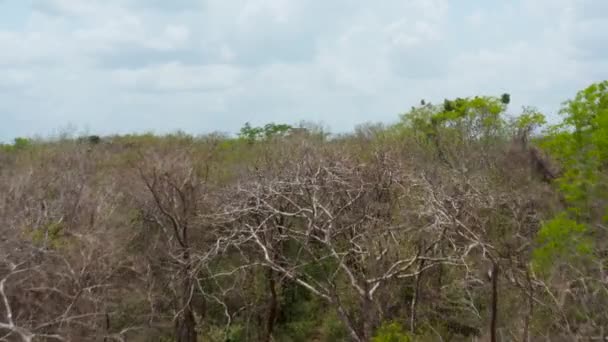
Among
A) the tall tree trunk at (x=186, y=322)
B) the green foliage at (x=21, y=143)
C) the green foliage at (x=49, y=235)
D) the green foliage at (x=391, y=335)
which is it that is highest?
the green foliage at (x=21, y=143)

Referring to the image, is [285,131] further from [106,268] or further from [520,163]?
[106,268]

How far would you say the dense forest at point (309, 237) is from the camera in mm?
15789

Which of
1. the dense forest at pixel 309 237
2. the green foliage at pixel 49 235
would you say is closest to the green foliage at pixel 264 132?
the dense forest at pixel 309 237

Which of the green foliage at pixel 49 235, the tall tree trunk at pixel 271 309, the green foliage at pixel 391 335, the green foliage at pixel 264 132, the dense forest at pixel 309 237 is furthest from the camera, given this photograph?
the green foliage at pixel 264 132

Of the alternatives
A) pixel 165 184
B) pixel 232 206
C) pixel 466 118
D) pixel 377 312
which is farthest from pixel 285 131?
pixel 377 312

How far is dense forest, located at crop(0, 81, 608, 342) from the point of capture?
15789 mm

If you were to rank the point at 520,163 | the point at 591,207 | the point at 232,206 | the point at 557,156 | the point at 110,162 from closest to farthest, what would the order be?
1. the point at 232,206
2. the point at 591,207
3. the point at 557,156
4. the point at 520,163
5. the point at 110,162

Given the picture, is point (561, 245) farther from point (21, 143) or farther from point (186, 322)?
point (21, 143)

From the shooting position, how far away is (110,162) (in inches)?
1086

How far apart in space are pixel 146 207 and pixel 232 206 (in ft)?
16.0

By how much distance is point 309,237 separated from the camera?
1573 centimetres

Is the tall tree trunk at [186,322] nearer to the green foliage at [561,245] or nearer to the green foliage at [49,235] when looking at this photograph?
the green foliage at [49,235]

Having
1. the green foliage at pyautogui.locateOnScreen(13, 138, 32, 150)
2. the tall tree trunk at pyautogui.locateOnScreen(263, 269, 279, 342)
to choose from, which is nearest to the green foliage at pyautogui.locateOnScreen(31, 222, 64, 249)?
the tall tree trunk at pyautogui.locateOnScreen(263, 269, 279, 342)

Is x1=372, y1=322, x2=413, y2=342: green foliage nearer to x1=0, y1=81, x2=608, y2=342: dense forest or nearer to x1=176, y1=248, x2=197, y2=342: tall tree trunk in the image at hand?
x1=0, y1=81, x2=608, y2=342: dense forest
